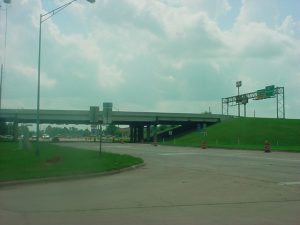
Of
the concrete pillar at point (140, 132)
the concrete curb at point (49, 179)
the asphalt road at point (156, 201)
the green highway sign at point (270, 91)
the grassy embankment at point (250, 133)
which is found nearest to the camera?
the asphalt road at point (156, 201)

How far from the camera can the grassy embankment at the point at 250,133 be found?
7606cm

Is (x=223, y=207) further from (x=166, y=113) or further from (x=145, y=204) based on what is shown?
(x=166, y=113)

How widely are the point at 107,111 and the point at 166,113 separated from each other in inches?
2875

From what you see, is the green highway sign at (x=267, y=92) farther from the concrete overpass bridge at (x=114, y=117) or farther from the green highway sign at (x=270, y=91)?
the concrete overpass bridge at (x=114, y=117)

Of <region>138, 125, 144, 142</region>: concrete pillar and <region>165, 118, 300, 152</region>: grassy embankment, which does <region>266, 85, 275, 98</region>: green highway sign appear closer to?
<region>165, 118, 300, 152</region>: grassy embankment

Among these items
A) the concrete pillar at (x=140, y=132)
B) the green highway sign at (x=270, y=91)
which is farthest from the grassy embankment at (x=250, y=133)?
the concrete pillar at (x=140, y=132)

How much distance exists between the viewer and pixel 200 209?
10586 millimetres

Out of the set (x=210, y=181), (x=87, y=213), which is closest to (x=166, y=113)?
(x=210, y=181)

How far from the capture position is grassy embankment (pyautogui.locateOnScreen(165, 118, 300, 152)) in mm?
76062

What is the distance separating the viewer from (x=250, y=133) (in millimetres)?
84500

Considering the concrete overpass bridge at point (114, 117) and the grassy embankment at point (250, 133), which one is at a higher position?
the concrete overpass bridge at point (114, 117)

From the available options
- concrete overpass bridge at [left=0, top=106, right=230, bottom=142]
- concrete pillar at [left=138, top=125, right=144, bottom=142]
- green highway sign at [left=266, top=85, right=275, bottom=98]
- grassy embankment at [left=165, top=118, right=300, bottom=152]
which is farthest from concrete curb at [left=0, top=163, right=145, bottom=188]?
concrete pillar at [left=138, top=125, right=144, bottom=142]

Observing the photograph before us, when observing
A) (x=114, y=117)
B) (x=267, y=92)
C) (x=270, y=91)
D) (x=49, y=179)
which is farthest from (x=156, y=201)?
(x=114, y=117)

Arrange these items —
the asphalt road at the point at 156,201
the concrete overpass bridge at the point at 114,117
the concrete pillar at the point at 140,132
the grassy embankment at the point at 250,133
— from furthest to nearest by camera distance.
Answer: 1. the concrete pillar at the point at 140,132
2. the concrete overpass bridge at the point at 114,117
3. the grassy embankment at the point at 250,133
4. the asphalt road at the point at 156,201
